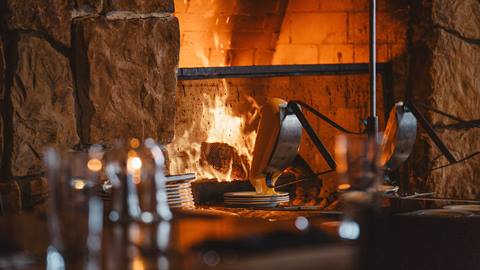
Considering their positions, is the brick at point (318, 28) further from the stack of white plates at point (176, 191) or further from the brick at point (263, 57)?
the stack of white plates at point (176, 191)

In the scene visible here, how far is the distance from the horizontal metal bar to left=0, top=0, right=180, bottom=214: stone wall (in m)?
0.29

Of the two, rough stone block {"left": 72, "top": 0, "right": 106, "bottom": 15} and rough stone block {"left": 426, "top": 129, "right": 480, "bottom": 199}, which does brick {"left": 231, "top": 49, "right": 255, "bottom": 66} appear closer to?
rough stone block {"left": 426, "top": 129, "right": 480, "bottom": 199}

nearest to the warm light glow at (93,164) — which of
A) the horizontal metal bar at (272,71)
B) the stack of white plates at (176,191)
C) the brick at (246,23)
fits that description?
the stack of white plates at (176,191)

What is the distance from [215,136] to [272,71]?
33 cm

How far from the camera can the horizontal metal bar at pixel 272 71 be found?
3439 millimetres

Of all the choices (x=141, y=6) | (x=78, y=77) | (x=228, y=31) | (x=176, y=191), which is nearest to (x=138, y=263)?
(x=176, y=191)

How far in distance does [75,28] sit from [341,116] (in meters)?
1.33

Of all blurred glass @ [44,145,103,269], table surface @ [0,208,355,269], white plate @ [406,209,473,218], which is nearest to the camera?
table surface @ [0,208,355,269]

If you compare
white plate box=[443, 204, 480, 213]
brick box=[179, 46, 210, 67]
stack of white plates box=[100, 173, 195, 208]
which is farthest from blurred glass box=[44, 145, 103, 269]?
brick box=[179, 46, 210, 67]

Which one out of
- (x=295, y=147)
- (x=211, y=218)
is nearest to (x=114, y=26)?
(x=295, y=147)

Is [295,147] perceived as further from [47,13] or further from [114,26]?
[47,13]

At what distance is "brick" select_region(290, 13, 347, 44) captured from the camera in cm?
395

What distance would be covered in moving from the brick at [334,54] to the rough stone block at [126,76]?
991mm

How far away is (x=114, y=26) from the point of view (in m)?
3.01
